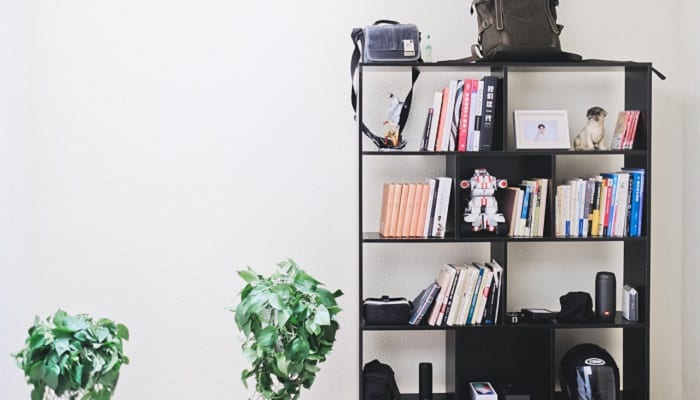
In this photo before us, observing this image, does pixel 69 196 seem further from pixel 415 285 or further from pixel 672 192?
pixel 672 192

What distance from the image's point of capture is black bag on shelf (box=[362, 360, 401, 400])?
9.95 ft

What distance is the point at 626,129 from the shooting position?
305cm

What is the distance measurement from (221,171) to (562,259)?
1.48 m

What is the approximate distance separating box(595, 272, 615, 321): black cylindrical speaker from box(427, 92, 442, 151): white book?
83cm

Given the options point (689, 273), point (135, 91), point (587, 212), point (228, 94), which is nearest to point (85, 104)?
point (135, 91)

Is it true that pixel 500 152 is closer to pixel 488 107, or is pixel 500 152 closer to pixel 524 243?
pixel 488 107

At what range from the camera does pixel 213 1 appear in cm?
326

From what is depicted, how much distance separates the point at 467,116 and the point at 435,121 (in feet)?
0.40

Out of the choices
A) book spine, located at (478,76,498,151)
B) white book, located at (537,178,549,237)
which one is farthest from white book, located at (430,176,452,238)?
white book, located at (537,178,549,237)

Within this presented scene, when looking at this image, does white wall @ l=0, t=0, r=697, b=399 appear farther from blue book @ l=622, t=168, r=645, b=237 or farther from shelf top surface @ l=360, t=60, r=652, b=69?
blue book @ l=622, t=168, r=645, b=237

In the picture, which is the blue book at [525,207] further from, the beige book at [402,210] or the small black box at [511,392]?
the small black box at [511,392]

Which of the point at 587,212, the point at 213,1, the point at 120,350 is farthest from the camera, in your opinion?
the point at 213,1

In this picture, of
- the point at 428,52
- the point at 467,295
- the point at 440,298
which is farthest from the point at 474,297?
the point at 428,52

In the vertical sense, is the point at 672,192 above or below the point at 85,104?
below
